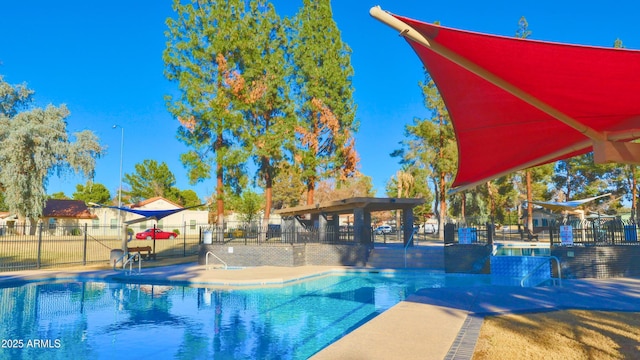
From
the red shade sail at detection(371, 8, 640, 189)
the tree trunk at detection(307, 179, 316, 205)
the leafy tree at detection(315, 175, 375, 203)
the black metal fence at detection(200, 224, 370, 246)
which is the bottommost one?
the black metal fence at detection(200, 224, 370, 246)

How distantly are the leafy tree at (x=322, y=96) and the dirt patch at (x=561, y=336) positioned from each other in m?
19.5

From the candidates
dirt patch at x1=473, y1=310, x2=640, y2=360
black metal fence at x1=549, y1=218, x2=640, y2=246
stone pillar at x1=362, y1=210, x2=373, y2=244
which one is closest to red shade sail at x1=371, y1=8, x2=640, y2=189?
dirt patch at x1=473, y1=310, x2=640, y2=360

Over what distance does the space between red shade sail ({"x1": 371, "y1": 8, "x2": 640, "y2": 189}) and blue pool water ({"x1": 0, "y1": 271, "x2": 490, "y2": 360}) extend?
4.80 m

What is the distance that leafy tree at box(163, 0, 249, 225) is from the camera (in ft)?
81.7

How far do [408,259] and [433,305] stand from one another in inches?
438

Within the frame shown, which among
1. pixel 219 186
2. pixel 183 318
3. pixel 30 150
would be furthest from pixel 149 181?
pixel 183 318

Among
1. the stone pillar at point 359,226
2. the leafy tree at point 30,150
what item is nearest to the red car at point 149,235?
the leafy tree at point 30,150

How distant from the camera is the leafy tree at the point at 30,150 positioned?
3700 cm

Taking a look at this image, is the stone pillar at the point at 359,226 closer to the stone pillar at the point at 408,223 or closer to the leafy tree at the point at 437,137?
the stone pillar at the point at 408,223

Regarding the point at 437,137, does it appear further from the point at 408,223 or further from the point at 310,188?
the point at 408,223

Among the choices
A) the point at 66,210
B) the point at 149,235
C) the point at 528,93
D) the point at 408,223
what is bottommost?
the point at 149,235

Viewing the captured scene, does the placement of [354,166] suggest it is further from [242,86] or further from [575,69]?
[575,69]

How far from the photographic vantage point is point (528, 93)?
436 cm

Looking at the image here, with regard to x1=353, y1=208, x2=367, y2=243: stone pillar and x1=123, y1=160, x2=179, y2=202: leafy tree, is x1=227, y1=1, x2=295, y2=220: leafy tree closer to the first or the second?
x1=353, y1=208, x2=367, y2=243: stone pillar
